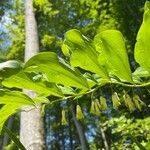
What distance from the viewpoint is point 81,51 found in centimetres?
46

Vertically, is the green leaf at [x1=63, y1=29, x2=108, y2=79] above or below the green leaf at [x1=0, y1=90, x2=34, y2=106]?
above

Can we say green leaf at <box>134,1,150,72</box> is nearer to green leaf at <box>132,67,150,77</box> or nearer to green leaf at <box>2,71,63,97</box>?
green leaf at <box>132,67,150,77</box>

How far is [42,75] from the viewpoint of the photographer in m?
0.50

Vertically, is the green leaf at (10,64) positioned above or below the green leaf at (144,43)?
below

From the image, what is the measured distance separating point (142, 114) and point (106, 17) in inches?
119

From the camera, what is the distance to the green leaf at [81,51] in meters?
0.45

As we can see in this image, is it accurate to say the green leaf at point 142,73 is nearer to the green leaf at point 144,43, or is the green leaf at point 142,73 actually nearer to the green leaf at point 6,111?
the green leaf at point 144,43

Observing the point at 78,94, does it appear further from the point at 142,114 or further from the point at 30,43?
the point at 142,114

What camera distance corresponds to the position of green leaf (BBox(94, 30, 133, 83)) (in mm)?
449

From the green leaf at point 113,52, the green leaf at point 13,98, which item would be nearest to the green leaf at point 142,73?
the green leaf at point 113,52

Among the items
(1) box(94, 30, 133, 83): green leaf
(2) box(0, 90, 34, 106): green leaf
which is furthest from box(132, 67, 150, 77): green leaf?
(2) box(0, 90, 34, 106): green leaf

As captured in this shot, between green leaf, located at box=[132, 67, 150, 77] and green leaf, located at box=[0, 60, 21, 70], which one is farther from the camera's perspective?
green leaf, located at box=[132, 67, 150, 77]

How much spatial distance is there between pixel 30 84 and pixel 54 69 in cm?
6

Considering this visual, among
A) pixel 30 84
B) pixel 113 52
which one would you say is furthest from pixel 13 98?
pixel 113 52
